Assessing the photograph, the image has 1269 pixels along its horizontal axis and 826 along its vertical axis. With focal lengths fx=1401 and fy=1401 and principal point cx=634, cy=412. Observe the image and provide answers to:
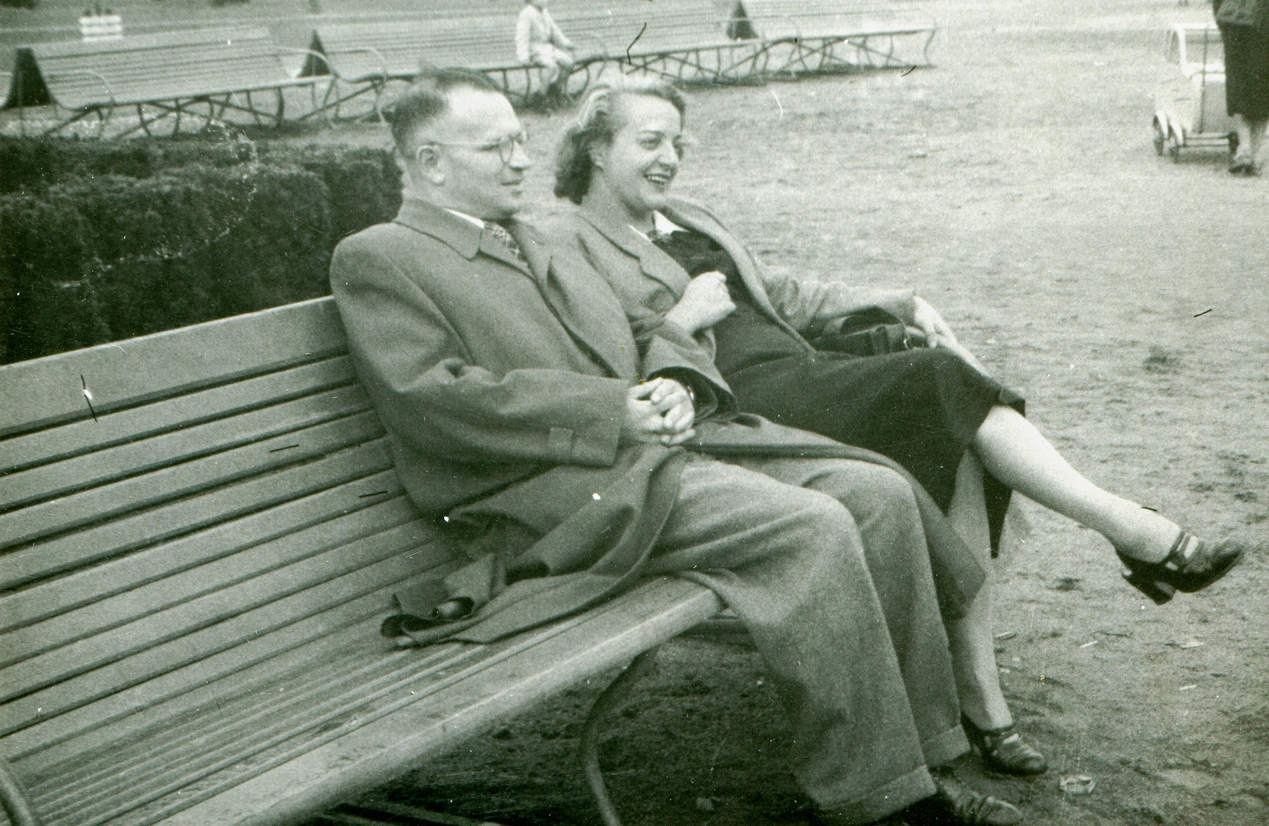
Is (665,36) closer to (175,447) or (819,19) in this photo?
(819,19)

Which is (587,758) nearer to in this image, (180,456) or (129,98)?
(180,456)

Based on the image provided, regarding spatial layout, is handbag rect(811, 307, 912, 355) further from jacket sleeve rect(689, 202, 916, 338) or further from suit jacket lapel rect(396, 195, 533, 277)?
suit jacket lapel rect(396, 195, 533, 277)

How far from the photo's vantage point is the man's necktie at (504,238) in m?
3.24

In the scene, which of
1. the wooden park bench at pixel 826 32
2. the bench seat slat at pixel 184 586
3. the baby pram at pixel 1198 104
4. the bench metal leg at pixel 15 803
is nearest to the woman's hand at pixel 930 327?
the bench seat slat at pixel 184 586

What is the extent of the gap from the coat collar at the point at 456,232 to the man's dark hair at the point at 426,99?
146 millimetres

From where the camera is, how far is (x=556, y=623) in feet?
8.95

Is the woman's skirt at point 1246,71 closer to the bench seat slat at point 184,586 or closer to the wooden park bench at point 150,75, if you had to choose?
the wooden park bench at point 150,75

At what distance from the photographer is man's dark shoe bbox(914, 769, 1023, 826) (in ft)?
9.58

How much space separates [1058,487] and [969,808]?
0.75 meters

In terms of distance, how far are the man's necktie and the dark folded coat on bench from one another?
5 centimetres

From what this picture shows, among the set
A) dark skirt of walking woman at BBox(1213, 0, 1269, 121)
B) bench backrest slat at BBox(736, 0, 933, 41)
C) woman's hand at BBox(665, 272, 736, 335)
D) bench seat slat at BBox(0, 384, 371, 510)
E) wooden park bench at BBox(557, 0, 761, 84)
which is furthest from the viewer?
bench backrest slat at BBox(736, 0, 933, 41)

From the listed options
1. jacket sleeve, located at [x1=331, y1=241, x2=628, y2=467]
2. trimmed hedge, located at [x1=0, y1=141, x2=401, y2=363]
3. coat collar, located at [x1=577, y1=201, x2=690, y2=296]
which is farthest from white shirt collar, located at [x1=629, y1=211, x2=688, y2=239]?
trimmed hedge, located at [x1=0, y1=141, x2=401, y2=363]

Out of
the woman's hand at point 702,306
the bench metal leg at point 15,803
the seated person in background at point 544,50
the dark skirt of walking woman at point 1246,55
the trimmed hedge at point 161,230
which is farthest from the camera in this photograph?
the seated person in background at point 544,50

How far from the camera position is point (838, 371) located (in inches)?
136
